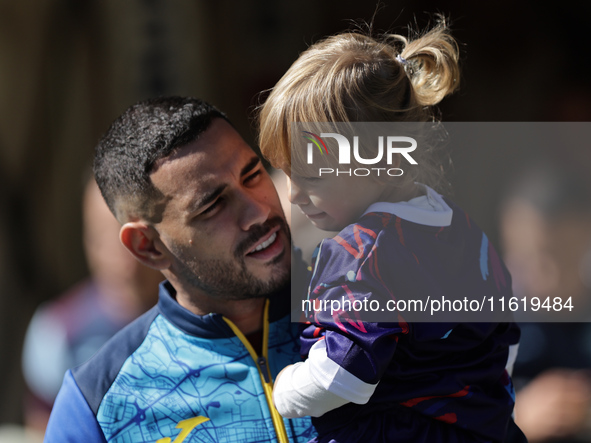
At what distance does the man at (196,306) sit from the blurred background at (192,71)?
222 centimetres

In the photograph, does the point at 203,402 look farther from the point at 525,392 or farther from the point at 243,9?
the point at 243,9

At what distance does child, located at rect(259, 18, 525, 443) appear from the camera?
136cm

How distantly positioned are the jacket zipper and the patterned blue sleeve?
1.44 ft

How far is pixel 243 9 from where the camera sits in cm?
423

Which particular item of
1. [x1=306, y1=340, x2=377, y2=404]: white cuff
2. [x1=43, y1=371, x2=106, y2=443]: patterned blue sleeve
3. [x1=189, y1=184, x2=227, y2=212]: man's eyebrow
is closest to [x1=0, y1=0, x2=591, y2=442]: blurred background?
[x1=189, y1=184, x2=227, y2=212]: man's eyebrow

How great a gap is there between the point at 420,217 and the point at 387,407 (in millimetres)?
446

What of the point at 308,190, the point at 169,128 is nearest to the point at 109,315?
the point at 169,128

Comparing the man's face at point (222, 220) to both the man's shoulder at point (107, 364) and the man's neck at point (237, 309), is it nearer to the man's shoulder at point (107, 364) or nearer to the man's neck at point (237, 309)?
the man's neck at point (237, 309)

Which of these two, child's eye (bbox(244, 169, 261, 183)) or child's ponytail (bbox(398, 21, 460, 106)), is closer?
child's ponytail (bbox(398, 21, 460, 106))

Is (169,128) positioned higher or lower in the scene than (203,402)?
higher

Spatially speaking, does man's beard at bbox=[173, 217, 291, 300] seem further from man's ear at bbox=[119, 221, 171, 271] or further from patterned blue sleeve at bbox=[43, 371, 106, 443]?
patterned blue sleeve at bbox=[43, 371, 106, 443]

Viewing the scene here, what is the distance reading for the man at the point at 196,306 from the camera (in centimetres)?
167

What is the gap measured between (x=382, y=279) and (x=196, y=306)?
71 centimetres
